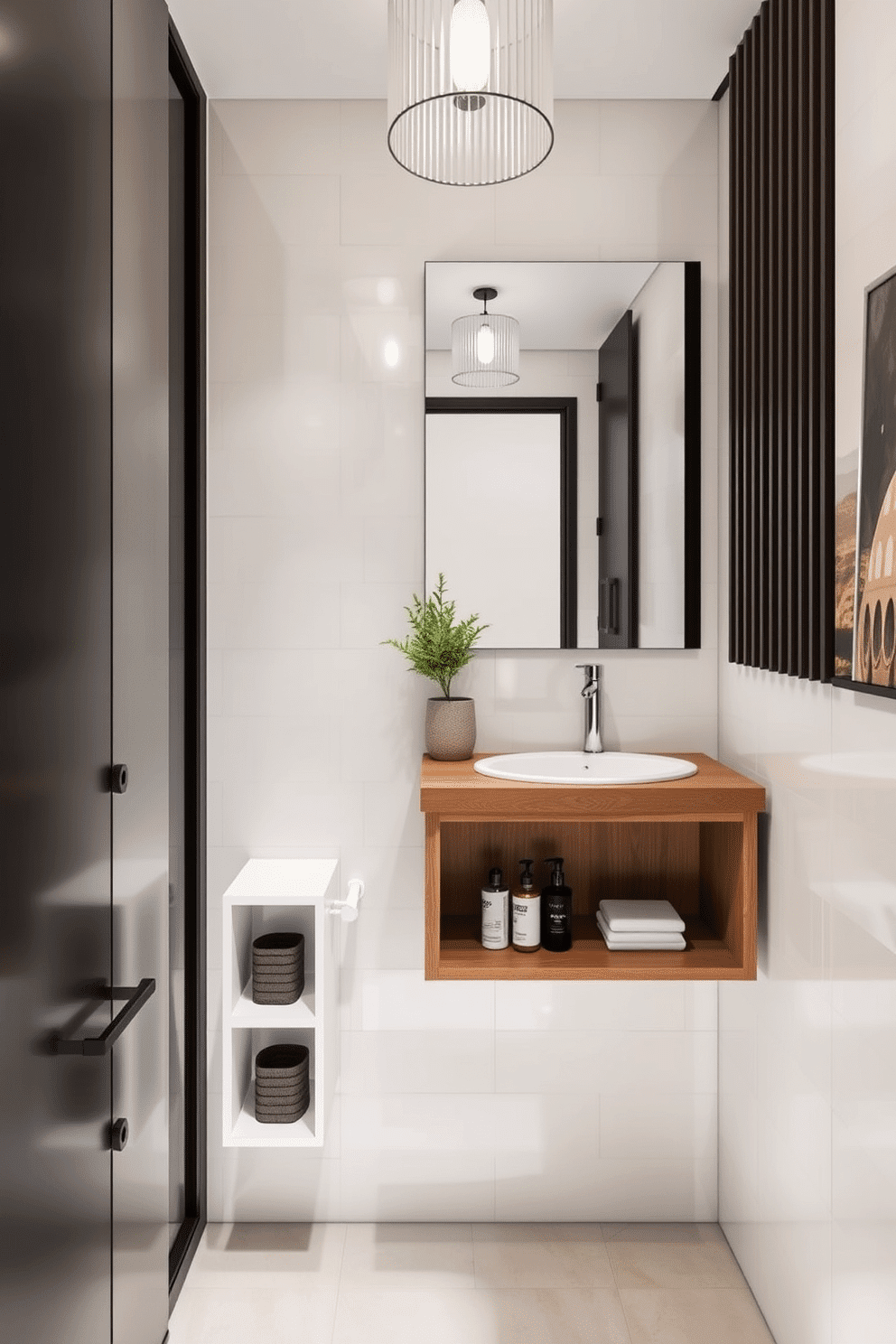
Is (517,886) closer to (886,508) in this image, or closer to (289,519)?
(289,519)

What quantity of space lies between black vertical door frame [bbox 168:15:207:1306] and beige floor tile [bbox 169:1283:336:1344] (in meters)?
0.15

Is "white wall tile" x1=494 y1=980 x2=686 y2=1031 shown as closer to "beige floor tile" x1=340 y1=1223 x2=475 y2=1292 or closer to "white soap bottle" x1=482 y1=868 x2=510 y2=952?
"white soap bottle" x1=482 y1=868 x2=510 y2=952

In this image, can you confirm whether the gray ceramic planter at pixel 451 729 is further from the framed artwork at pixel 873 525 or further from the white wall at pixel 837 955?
the framed artwork at pixel 873 525

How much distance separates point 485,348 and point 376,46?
0.64 metres

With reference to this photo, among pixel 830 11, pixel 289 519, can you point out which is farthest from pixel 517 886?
pixel 830 11

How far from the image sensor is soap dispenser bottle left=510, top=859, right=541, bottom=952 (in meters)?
2.01

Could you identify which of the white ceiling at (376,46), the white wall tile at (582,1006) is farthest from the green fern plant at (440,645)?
the white ceiling at (376,46)

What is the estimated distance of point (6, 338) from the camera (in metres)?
0.92

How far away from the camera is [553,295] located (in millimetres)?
2205

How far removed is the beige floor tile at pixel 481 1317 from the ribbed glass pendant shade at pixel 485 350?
6.41 ft

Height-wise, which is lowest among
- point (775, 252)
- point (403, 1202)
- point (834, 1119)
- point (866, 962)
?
point (403, 1202)

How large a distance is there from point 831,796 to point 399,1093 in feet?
4.20

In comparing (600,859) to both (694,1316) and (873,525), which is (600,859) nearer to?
(694,1316)

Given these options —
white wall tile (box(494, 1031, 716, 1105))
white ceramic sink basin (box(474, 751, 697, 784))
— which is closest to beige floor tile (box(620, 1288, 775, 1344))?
white wall tile (box(494, 1031, 716, 1105))
